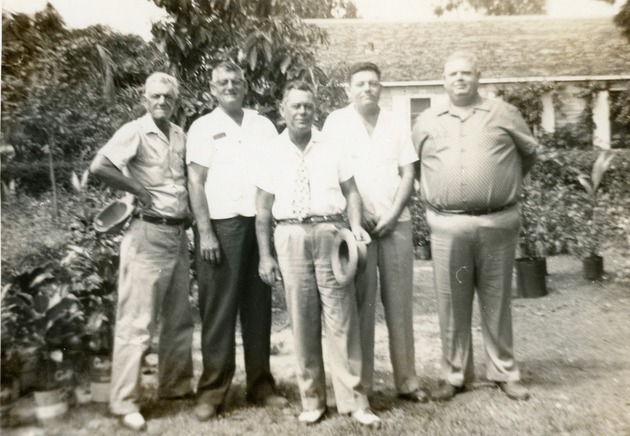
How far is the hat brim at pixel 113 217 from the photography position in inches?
103

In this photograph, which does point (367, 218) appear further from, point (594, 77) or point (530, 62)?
point (594, 77)

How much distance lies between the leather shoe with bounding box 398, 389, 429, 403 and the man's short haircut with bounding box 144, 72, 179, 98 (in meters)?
1.96

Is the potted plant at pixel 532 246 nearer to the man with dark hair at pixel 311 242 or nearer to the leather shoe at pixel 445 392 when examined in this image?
the leather shoe at pixel 445 392

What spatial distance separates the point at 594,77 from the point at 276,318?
2.23m

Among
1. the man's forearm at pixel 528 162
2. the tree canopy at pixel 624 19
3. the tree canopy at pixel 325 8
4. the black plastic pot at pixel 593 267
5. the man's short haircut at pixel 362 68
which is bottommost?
the black plastic pot at pixel 593 267

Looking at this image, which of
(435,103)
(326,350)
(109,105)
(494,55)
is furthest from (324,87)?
(326,350)

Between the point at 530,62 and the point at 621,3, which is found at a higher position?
the point at 621,3

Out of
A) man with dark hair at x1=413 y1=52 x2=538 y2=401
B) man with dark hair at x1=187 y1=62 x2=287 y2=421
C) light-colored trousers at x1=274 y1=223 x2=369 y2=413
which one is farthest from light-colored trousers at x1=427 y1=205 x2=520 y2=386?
man with dark hair at x1=187 y1=62 x2=287 y2=421

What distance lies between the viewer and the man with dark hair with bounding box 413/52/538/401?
260 centimetres

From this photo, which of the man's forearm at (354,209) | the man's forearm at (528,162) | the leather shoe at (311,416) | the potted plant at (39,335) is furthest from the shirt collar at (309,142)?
the potted plant at (39,335)

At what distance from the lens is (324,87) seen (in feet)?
8.97

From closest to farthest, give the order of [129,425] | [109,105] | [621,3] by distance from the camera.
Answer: [129,425] → [109,105] → [621,3]

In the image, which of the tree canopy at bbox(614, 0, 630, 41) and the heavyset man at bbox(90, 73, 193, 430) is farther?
the tree canopy at bbox(614, 0, 630, 41)

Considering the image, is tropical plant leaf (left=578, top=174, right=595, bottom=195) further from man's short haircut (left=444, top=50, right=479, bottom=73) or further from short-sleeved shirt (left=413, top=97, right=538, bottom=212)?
man's short haircut (left=444, top=50, right=479, bottom=73)
